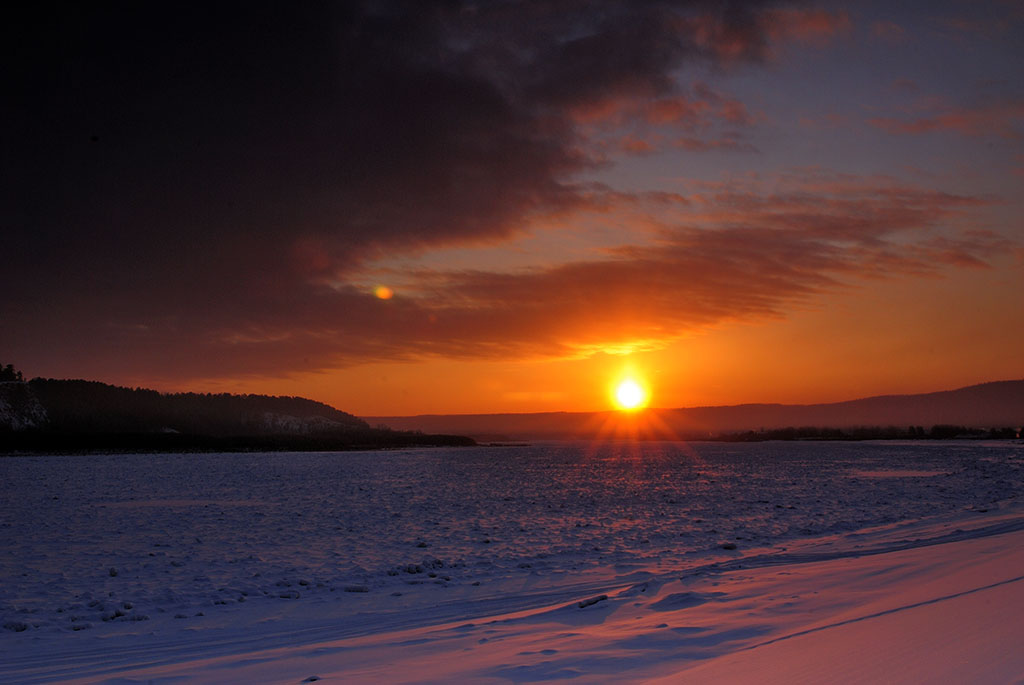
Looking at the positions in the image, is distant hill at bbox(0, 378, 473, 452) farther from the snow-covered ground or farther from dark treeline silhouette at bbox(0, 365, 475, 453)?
the snow-covered ground

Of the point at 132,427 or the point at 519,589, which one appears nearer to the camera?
the point at 519,589

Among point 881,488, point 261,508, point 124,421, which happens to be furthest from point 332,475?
point 124,421

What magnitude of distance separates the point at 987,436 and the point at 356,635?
126 metres

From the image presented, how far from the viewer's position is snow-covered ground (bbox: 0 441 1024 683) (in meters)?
6.14

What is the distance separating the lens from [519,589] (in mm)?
10797

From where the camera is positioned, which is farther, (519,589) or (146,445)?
(146,445)

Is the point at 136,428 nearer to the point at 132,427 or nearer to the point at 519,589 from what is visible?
the point at 132,427

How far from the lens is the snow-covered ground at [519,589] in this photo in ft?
20.1

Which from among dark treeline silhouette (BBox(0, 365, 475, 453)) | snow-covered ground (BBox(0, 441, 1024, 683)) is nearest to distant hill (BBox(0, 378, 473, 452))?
dark treeline silhouette (BBox(0, 365, 475, 453))

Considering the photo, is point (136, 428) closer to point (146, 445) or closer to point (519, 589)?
point (146, 445)

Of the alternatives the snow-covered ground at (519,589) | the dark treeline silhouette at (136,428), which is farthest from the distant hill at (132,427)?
the snow-covered ground at (519,589)

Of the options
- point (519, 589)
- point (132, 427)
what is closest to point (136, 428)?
point (132, 427)

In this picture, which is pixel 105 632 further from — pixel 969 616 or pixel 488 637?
pixel 969 616

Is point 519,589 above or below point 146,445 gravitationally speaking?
above
